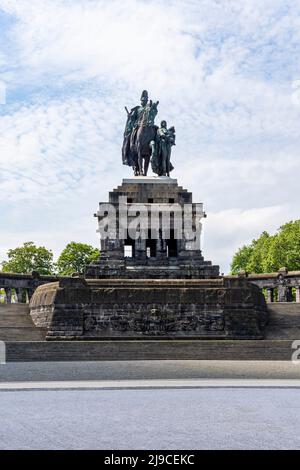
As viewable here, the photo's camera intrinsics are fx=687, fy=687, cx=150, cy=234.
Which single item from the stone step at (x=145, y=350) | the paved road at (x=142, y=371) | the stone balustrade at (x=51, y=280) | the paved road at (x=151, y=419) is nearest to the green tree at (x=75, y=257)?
the stone balustrade at (x=51, y=280)

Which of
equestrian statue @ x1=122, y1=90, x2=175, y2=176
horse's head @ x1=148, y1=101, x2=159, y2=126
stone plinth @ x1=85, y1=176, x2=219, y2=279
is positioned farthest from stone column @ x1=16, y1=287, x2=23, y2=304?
horse's head @ x1=148, y1=101, x2=159, y2=126

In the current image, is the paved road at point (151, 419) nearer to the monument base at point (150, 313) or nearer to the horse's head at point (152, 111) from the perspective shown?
the monument base at point (150, 313)

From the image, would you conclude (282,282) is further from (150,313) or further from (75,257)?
(75,257)

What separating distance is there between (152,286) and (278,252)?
39608 millimetres

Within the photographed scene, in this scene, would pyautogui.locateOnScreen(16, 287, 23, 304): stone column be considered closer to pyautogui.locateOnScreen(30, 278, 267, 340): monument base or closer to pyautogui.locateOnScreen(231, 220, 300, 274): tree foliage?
pyautogui.locateOnScreen(30, 278, 267, 340): monument base

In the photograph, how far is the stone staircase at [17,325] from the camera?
92.2 ft

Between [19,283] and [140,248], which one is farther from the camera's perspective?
[19,283]

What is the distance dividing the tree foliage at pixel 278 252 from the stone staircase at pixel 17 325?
38.9 m

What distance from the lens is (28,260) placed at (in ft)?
258

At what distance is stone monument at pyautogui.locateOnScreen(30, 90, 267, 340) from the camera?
29.0 metres

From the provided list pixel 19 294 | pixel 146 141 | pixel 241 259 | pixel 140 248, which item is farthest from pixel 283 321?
pixel 241 259

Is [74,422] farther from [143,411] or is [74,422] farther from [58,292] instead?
[58,292]

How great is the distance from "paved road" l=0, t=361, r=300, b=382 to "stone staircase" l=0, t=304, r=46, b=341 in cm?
629
